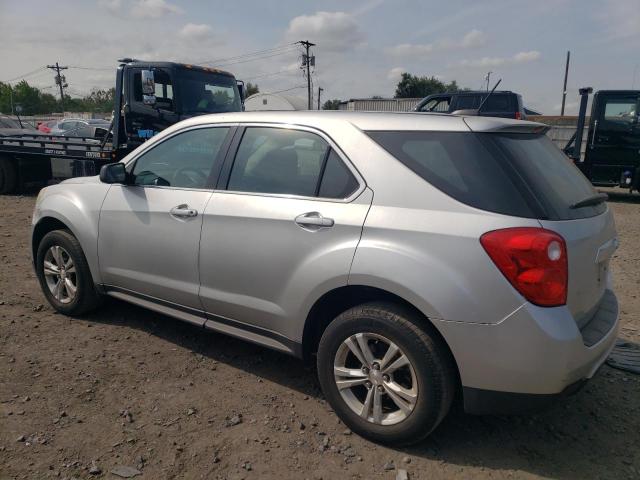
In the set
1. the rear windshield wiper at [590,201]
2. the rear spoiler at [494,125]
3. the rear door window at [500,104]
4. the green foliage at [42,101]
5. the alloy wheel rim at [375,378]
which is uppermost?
the green foliage at [42,101]

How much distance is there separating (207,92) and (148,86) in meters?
1.11

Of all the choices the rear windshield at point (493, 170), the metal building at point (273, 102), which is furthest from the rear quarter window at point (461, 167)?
the metal building at point (273, 102)

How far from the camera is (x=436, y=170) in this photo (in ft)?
8.47

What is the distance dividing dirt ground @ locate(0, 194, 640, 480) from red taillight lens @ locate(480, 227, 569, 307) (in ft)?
3.13

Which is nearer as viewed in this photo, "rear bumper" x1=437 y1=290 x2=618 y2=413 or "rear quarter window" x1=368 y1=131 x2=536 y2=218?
"rear bumper" x1=437 y1=290 x2=618 y2=413

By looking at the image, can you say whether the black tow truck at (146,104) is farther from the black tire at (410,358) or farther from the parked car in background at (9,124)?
the parked car in background at (9,124)

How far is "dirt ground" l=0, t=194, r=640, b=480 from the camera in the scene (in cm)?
259

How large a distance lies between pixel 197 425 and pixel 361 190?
160cm

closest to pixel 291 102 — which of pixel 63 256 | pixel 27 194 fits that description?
pixel 27 194

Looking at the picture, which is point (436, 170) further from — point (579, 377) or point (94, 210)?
point (94, 210)

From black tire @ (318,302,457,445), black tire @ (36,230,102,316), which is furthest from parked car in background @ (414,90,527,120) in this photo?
black tire @ (318,302,457,445)

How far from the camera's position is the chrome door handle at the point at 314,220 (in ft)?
9.02

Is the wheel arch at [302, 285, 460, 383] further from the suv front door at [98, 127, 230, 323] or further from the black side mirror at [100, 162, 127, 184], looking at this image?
the black side mirror at [100, 162, 127, 184]

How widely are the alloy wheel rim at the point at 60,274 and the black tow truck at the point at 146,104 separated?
461 centimetres
